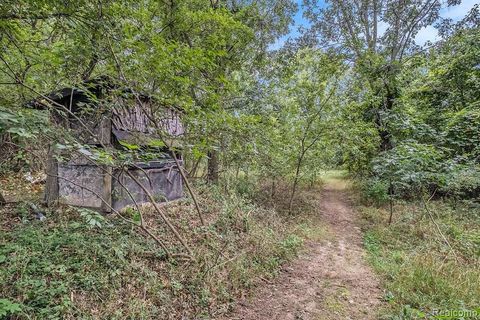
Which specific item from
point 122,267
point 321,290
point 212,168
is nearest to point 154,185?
point 212,168

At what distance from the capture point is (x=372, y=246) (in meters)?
6.24

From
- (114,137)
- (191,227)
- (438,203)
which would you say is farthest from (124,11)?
(438,203)

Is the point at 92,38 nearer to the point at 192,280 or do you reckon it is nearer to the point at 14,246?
the point at 14,246

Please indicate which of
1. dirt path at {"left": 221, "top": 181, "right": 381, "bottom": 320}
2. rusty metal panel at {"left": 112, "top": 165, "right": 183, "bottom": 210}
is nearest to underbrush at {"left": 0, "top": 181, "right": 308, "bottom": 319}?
dirt path at {"left": 221, "top": 181, "right": 381, "bottom": 320}

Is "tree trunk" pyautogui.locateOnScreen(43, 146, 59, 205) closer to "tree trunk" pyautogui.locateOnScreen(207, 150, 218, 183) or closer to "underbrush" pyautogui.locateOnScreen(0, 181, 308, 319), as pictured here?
"underbrush" pyautogui.locateOnScreen(0, 181, 308, 319)

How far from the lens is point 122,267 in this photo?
3.68 m

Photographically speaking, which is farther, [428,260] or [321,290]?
[428,260]

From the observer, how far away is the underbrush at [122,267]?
298 cm

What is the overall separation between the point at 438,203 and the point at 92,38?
9.70 metres

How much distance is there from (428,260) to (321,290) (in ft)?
6.33

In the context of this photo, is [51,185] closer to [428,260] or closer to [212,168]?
[212,168]

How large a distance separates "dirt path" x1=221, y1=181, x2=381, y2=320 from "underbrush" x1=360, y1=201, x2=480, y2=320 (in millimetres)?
281

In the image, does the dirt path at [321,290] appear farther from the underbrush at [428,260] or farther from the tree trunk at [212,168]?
the tree trunk at [212,168]

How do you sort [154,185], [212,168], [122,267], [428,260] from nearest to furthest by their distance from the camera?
[122,267]
[428,260]
[154,185]
[212,168]
